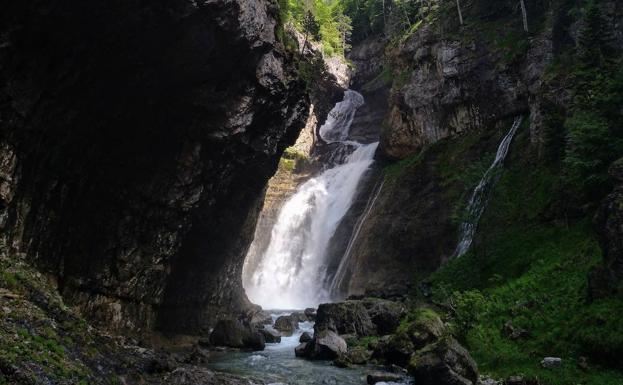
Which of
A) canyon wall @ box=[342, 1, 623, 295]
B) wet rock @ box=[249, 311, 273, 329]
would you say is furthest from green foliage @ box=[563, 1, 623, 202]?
wet rock @ box=[249, 311, 273, 329]

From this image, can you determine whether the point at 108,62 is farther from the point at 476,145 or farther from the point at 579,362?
the point at 476,145

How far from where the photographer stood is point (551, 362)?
16656 mm

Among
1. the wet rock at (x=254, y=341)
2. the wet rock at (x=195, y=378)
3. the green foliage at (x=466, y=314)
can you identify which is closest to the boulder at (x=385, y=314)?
the green foliage at (x=466, y=314)

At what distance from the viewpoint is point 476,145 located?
4347 cm

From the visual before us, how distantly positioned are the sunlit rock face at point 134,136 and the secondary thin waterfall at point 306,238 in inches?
736

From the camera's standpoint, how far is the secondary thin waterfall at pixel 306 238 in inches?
1919

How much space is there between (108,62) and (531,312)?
20399 mm

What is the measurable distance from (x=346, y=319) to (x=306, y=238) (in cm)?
2670

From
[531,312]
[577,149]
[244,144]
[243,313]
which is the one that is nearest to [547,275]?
[531,312]

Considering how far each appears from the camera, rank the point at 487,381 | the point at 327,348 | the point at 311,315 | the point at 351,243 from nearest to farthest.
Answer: the point at 487,381, the point at 327,348, the point at 311,315, the point at 351,243

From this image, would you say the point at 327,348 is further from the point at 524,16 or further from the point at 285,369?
the point at 524,16

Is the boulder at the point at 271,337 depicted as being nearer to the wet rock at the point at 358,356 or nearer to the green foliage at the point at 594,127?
the wet rock at the point at 358,356

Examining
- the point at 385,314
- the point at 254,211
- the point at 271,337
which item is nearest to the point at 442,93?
the point at 254,211

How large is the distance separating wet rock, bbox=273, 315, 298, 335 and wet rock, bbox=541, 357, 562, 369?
1754 cm
